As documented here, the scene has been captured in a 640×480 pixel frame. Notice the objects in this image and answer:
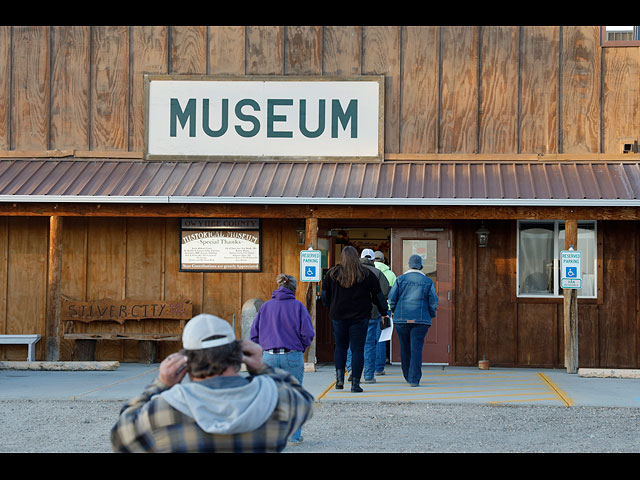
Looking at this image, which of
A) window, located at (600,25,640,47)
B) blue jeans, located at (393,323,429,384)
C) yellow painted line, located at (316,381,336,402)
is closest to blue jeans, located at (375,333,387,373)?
blue jeans, located at (393,323,429,384)

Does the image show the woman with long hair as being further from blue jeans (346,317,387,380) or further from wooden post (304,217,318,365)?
wooden post (304,217,318,365)

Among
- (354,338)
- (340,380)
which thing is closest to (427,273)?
(340,380)

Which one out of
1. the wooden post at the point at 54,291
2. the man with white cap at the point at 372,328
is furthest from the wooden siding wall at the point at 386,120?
the man with white cap at the point at 372,328

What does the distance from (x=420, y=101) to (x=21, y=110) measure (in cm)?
660

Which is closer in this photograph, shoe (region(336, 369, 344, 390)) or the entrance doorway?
shoe (region(336, 369, 344, 390))

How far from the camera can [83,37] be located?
46.4 feet

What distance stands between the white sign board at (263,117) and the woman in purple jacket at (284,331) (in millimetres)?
6325

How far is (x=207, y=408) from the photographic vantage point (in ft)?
10.2

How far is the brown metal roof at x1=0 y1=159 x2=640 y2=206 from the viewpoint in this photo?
12453mm

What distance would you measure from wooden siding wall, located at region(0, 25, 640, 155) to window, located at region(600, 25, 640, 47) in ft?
0.39

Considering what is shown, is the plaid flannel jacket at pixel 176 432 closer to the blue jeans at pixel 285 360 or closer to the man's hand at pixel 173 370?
the man's hand at pixel 173 370

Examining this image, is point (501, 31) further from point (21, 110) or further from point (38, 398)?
point (38, 398)

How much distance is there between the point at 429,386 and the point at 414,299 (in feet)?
4.48

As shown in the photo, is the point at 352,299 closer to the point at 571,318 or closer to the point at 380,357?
the point at 380,357
